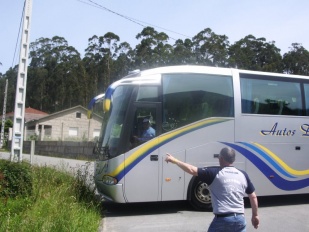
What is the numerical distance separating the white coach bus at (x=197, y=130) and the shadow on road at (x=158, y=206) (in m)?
0.63

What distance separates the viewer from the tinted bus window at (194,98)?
30.8 feet

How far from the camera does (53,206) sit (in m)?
7.41

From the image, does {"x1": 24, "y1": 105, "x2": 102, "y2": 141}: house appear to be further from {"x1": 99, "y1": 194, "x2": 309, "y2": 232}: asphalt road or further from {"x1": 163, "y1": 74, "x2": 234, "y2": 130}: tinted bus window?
{"x1": 163, "y1": 74, "x2": 234, "y2": 130}: tinted bus window

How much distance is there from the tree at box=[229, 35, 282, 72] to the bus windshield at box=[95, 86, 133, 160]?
43656 mm

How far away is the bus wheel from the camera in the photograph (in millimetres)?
9523

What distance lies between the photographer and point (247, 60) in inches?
2132

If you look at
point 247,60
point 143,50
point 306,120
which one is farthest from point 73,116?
point 306,120

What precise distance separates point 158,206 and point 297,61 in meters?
47.0

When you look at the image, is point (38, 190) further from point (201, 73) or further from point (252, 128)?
point (252, 128)

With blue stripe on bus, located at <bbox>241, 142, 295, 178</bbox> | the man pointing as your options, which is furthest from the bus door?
the man pointing

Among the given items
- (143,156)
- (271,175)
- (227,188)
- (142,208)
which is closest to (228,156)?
(227,188)

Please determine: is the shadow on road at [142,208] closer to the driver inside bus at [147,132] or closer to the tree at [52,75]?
the driver inside bus at [147,132]

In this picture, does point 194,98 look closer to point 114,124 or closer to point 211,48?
point 114,124

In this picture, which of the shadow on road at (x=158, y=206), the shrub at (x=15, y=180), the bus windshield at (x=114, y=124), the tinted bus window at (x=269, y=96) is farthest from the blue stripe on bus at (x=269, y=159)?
the shrub at (x=15, y=180)
